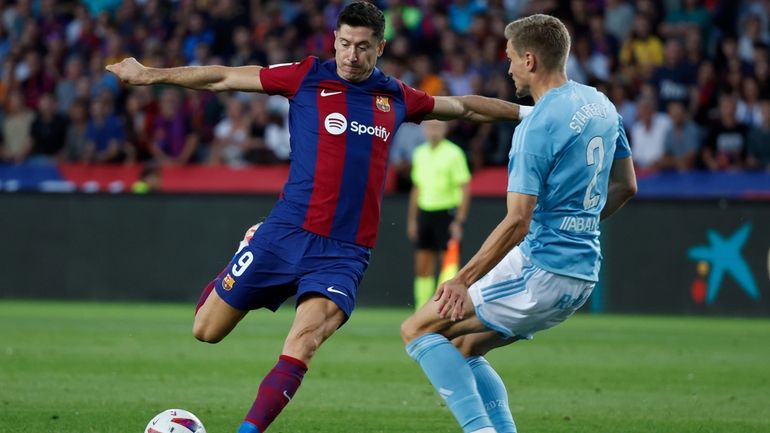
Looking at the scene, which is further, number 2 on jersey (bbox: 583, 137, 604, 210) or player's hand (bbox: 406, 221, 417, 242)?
player's hand (bbox: 406, 221, 417, 242)

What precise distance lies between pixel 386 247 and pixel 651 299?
341 centimetres

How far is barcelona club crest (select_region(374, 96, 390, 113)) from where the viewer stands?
23.7ft

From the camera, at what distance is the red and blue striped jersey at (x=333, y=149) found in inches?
278

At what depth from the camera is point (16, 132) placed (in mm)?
19891

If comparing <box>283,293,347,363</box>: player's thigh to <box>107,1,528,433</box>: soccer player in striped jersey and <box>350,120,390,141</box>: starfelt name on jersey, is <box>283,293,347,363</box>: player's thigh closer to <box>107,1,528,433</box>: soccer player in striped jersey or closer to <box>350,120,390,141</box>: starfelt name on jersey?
<box>107,1,528,433</box>: soccer player in striped jersey

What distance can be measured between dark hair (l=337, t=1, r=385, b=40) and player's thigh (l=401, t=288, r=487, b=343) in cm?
159

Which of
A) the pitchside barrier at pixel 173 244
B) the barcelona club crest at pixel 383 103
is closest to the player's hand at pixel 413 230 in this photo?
the pitchside barrier at pixel 173 244

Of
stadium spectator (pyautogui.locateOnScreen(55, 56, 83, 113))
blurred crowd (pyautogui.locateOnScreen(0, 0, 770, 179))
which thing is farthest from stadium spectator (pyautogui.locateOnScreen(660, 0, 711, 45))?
stadium spectator (pyautogui.locateOnScreen(55, 56, 83, 113))

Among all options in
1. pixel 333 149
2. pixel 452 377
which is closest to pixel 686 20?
pixel 333 149

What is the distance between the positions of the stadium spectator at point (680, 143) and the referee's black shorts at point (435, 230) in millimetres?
3500

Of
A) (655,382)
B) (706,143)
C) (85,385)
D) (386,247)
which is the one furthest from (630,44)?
(85,385)

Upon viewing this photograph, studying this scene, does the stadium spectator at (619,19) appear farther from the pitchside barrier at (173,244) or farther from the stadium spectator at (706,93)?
the pitchside barrier at (173,244)

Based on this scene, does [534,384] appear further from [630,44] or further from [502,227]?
[630,44]

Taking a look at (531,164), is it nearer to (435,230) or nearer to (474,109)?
(474,109)
